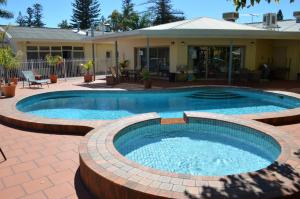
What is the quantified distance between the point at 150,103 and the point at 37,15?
55018 mm

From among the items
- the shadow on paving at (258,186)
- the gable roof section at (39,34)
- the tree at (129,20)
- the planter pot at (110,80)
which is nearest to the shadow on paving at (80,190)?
the shadow on paving at (258,186)

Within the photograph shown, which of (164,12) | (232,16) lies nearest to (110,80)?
(232,16)

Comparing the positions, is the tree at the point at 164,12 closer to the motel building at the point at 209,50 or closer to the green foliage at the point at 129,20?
the green foliage at the point at 129,20

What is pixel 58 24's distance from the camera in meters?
61.8

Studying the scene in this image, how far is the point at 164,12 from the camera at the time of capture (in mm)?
41906

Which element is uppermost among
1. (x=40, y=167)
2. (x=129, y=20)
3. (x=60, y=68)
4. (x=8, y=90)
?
(x=129, y=20)

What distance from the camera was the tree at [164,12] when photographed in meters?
41.8

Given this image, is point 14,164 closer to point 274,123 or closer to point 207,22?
point 274,123

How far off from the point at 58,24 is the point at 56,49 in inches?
1773

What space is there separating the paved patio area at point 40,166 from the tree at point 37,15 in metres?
56.7

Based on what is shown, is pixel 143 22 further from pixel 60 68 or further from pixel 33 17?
pixel 33 17

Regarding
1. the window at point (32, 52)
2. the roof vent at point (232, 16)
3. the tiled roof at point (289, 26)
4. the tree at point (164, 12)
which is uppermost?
the tree at point (164, 12)

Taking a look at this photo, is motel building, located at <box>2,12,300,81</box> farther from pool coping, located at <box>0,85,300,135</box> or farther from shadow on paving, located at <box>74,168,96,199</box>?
shadow on paving, located at <box>74,168,96,199</box>

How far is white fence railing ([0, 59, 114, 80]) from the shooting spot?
1706 centimetres
